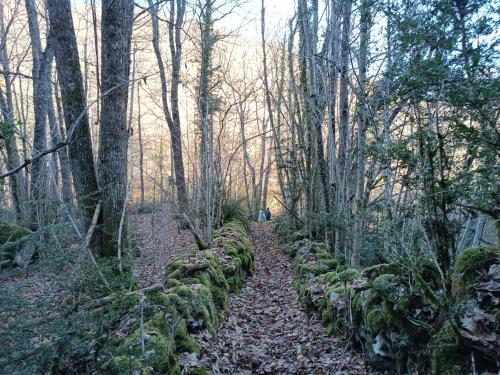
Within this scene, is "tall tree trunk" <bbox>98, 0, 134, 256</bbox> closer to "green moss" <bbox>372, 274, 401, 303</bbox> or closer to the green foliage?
"green moss" <bbox>372, 274, 401, 303</bbox>

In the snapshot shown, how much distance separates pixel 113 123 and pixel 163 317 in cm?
333

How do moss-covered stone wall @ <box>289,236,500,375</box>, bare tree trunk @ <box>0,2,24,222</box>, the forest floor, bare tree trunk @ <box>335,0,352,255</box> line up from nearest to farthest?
the forest floor, moss-covered stone wall @ <box>289,236,500,375</box>, bare tree trunk @ <box>0,2,24,222</box>, bare tree trunk @ <box>335,0,352,255</box>

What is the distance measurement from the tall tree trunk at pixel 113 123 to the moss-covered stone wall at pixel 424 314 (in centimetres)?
360

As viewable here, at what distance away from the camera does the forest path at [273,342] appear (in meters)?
4.23

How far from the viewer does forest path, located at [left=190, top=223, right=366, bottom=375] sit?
423 cm

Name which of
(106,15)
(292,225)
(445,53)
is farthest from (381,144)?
(292,225)

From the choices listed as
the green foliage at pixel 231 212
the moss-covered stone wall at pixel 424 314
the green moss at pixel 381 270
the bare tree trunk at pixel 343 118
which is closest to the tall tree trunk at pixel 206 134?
the green foliage at pixel 231 212

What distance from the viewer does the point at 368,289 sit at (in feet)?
14.7

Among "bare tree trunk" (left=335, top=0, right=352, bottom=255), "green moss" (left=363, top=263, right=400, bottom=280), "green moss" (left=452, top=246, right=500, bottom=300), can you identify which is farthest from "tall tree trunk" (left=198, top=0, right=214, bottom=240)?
"green moss" (left=452, top=246, right=500, bottom=300)

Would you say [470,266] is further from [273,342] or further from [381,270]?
[273,342]

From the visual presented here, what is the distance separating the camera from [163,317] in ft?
13.1

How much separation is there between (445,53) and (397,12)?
0.97m

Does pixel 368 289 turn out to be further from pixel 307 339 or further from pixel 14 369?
pixel 14 369

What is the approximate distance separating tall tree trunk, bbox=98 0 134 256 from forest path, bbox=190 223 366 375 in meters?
2.32
